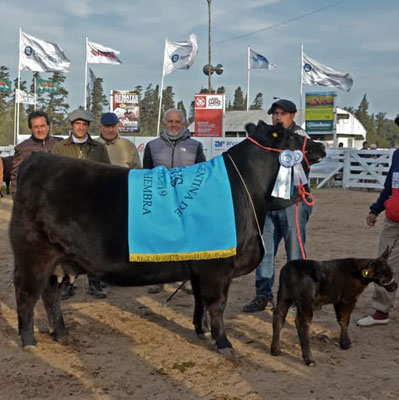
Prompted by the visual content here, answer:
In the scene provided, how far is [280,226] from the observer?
591cm

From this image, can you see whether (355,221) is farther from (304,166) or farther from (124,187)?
(124,187)

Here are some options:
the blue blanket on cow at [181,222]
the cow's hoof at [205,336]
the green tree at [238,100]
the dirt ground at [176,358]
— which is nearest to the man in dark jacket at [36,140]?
the dirt ground at [176,358]

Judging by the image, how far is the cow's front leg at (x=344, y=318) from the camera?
4.68 metres

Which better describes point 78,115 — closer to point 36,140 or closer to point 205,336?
point 36,140

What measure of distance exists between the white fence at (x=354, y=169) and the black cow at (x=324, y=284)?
16218mm

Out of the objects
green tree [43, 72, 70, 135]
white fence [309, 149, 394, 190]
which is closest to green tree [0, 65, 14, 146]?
green tree [43, 72, 70, 135]

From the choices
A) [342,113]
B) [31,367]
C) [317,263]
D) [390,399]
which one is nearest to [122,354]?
[31,367]

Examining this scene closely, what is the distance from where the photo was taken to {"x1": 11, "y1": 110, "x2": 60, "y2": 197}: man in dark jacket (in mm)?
6484

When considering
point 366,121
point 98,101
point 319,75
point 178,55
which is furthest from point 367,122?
point 178,55

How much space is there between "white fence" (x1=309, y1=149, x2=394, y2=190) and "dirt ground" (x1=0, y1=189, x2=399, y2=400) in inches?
588

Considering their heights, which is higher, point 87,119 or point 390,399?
point 87,119

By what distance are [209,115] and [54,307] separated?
71.2 feet

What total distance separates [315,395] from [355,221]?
9.57m

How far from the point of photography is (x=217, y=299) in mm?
Result: 4641
